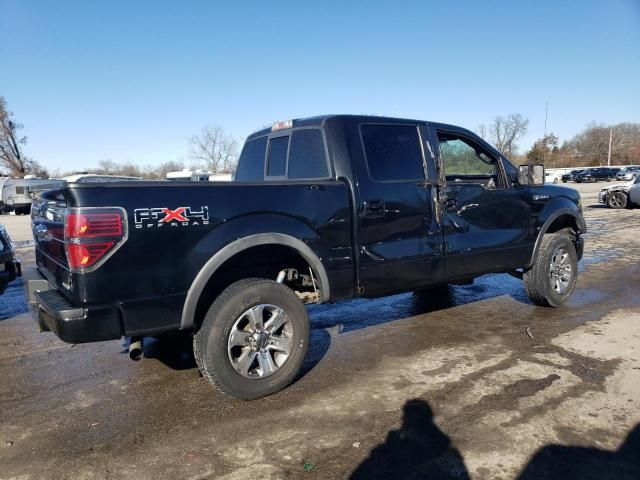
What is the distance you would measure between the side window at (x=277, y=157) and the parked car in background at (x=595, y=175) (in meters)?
56.6

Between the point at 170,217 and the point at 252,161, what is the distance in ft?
7.17

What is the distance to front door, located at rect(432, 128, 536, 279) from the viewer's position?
4531 millimetres

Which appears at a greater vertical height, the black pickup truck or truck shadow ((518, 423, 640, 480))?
the black pickup truck

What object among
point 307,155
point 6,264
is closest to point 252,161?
point 307,155

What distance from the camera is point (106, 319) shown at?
2.93 meters

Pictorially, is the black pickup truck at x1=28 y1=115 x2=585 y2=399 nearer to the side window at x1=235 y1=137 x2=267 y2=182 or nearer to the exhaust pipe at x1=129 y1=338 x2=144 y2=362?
the side window at x1=235 y1=137 x2=267 y2=182

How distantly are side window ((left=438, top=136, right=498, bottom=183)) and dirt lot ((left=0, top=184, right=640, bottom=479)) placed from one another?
1583 millimetres

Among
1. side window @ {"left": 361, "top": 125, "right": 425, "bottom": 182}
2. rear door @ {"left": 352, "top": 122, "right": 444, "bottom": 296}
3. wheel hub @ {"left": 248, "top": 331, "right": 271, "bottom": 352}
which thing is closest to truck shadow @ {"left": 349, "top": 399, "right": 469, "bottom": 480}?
wheel hub @ {"left": 248, "top": 331, "right": 271, "bottom": 352}

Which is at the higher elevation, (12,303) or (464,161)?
(464,161)

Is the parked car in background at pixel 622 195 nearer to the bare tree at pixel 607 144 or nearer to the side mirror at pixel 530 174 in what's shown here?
the side mirror at pixel 530 174

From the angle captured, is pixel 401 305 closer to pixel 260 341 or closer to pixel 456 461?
pixel 260 341

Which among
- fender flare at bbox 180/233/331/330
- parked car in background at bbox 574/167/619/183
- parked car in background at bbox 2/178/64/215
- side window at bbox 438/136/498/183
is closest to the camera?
fender flare at bbox 180/233/331/330

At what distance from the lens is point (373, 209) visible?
3.93 metres

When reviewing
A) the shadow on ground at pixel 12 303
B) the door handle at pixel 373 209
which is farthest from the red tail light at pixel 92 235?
the shadow on ground at pixel 12 303
